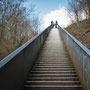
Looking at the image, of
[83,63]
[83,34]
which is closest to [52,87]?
[83,63]

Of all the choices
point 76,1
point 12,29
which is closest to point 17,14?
point 12,29

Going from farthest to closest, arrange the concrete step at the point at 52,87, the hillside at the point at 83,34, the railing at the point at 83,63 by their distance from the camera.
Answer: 1. the hillside at the point at 83,34
2. the concrete step at the point at 52,87
3. the railing at the point at 83,63

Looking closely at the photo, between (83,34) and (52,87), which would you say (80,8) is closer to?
(83,34)

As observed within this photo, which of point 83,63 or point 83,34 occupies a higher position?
point 83,34

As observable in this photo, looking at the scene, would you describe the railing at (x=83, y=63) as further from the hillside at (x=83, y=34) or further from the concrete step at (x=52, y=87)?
the hillside at (x=83, y=34)

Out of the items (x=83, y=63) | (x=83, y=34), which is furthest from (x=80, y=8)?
(x=83, y=63)

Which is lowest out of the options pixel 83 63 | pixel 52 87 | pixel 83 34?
pixel 52 87

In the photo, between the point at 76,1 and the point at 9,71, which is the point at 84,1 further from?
the point at 9,71

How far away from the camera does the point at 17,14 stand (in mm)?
14609

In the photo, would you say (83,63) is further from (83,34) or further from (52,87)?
(83,34)

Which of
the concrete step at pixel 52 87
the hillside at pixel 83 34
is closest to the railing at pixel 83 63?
the concrete step at pixel 52 87

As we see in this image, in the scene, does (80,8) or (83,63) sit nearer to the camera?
(83,63)

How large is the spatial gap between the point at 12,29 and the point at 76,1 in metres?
11.1

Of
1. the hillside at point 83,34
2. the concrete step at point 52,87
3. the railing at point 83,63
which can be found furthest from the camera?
the hillside at point 83,34
